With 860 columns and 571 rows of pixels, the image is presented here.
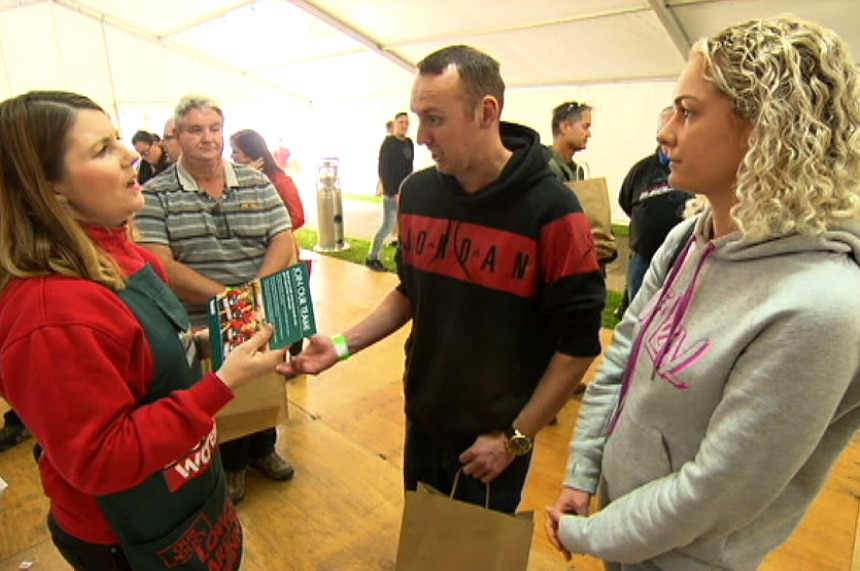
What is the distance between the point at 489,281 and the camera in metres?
1.22

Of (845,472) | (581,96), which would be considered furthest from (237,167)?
(581,96)

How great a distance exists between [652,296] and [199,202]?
167cm

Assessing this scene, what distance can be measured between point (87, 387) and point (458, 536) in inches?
28.7

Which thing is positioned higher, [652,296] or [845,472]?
[652,296]

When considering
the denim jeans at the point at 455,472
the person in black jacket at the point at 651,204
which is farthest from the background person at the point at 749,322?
the person in black jacket at the point at 651,204

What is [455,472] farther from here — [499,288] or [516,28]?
[516,28]

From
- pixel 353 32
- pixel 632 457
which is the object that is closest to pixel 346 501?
pixel 632 457

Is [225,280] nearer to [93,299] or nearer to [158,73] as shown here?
[93,299]

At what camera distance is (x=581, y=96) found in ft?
25.2

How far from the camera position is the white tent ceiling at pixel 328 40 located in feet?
19.0

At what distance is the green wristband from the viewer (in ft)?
4.90

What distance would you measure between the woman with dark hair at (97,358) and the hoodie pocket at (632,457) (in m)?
0.71

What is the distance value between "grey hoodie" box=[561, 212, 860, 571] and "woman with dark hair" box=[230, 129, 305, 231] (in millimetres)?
2661

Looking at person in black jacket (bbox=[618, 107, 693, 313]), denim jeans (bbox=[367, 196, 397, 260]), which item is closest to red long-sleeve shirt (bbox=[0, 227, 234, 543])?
person in black jacket (bbox=[618, 107, 693, 313])
